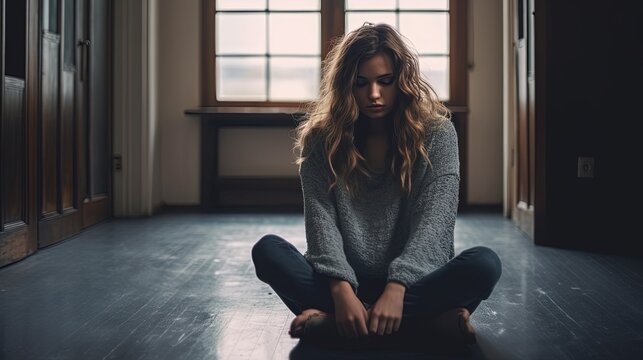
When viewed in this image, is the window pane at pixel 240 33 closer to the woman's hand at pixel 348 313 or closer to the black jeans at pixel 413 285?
the black jeans at pixel 413 285

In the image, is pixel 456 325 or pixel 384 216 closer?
pixel 456 325

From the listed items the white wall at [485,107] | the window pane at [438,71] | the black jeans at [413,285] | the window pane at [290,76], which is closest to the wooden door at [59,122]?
the window pane at [290,76]

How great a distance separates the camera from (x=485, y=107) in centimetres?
512

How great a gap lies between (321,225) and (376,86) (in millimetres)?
360

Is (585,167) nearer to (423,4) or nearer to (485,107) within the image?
(485,107)

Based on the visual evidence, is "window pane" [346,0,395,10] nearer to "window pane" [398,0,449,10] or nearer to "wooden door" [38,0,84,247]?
"window pane" [398,0,449,10]

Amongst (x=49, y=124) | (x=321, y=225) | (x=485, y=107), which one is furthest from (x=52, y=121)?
(x=485, y=107)

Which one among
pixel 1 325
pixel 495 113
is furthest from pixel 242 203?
pixel 1 325

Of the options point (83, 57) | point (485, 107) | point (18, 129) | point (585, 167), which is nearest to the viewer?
point (18, 129)

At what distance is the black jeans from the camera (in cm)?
153

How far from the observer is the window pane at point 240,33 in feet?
17.1

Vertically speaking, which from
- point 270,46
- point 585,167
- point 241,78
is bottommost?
point 585,167

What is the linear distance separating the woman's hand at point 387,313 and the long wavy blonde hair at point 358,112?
30 cm

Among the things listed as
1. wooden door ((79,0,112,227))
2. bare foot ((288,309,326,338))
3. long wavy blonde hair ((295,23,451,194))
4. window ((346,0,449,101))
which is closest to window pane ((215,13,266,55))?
window ((346,0,449,101))
